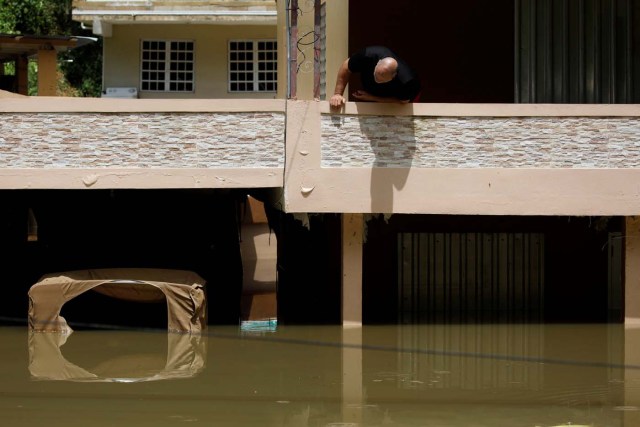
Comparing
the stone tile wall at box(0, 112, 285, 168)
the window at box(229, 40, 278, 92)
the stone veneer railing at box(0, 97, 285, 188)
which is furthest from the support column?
the window at box(229, 40, 278, 92)

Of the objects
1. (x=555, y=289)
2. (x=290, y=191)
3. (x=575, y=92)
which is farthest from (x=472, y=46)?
(x=290, y=191)


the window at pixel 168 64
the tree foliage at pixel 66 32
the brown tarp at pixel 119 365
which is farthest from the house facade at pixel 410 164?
the tree foliage at pixel 66 32

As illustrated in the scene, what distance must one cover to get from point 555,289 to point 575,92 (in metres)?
3.62

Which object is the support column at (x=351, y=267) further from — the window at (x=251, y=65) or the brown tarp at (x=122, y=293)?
the window at (x=251, y=65)

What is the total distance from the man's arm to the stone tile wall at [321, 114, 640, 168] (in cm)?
19

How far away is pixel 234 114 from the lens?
41.8 feet

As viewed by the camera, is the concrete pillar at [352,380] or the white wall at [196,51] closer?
the concrete pillar at [352,380]

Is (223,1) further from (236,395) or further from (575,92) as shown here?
(236,395)

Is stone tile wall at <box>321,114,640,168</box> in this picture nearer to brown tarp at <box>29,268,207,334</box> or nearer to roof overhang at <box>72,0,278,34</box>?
brown tarp at <box>29,268,207,334</box>

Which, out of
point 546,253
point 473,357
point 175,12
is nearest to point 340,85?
point 473,357

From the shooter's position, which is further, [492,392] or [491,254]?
[491,254]

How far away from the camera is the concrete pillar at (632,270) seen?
13352 mm

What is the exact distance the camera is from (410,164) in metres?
12.8

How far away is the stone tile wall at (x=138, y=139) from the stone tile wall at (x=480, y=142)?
79cm
